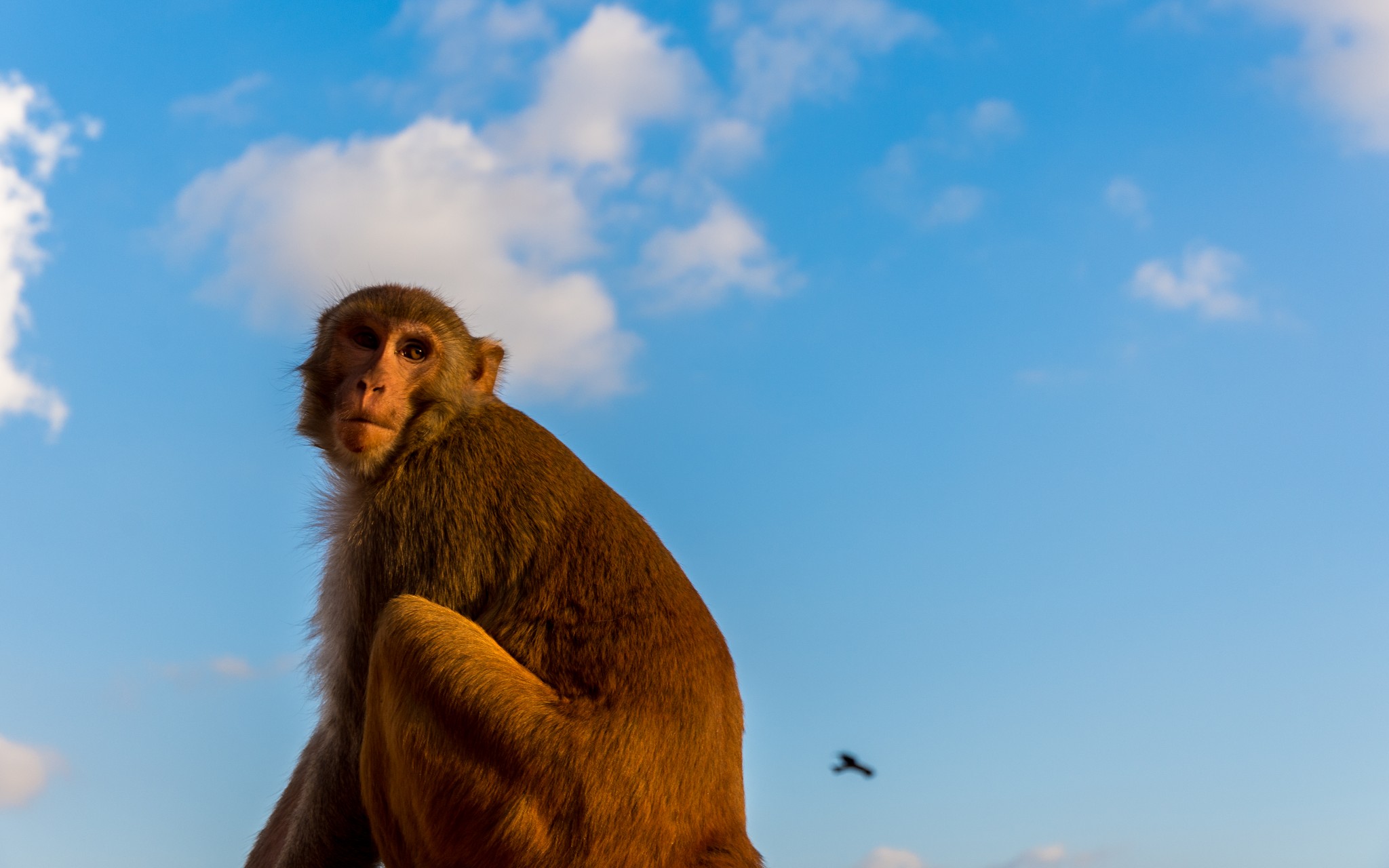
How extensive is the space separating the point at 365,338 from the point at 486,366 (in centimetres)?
85

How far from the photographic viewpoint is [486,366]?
794 cm

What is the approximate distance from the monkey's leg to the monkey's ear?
2.20 metres

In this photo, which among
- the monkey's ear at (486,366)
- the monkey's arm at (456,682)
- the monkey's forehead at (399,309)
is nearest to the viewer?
the monkey's arm at (456,682)

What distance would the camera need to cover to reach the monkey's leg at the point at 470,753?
5934 millimetres

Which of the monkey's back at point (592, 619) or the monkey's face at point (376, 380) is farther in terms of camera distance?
the monkey's face at point (376, 380)

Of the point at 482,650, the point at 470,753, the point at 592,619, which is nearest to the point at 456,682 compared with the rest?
the point at 482,650

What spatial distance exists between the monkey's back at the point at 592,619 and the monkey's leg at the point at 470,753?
0.11m

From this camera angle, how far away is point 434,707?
598cm

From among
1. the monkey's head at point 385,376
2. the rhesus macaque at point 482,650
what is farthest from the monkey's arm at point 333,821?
the monkey's head at point 385,376

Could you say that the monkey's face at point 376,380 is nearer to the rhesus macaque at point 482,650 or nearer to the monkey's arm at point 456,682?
the rhesus macaque at point 482,650

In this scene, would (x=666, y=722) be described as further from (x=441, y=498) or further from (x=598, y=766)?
(x=441, y=498)

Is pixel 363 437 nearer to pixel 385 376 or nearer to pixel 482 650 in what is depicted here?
pixel 385 376

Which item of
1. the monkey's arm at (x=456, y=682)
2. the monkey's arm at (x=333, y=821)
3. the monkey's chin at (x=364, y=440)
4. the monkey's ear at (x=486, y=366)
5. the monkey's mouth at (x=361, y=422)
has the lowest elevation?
the monkey's arm at (x=333, y=821)

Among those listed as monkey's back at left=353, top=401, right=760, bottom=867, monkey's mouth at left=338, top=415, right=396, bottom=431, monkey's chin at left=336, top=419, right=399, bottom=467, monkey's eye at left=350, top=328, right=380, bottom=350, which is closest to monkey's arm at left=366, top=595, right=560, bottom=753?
monkey's back at left=353, top=401, right=760, bottom=867
